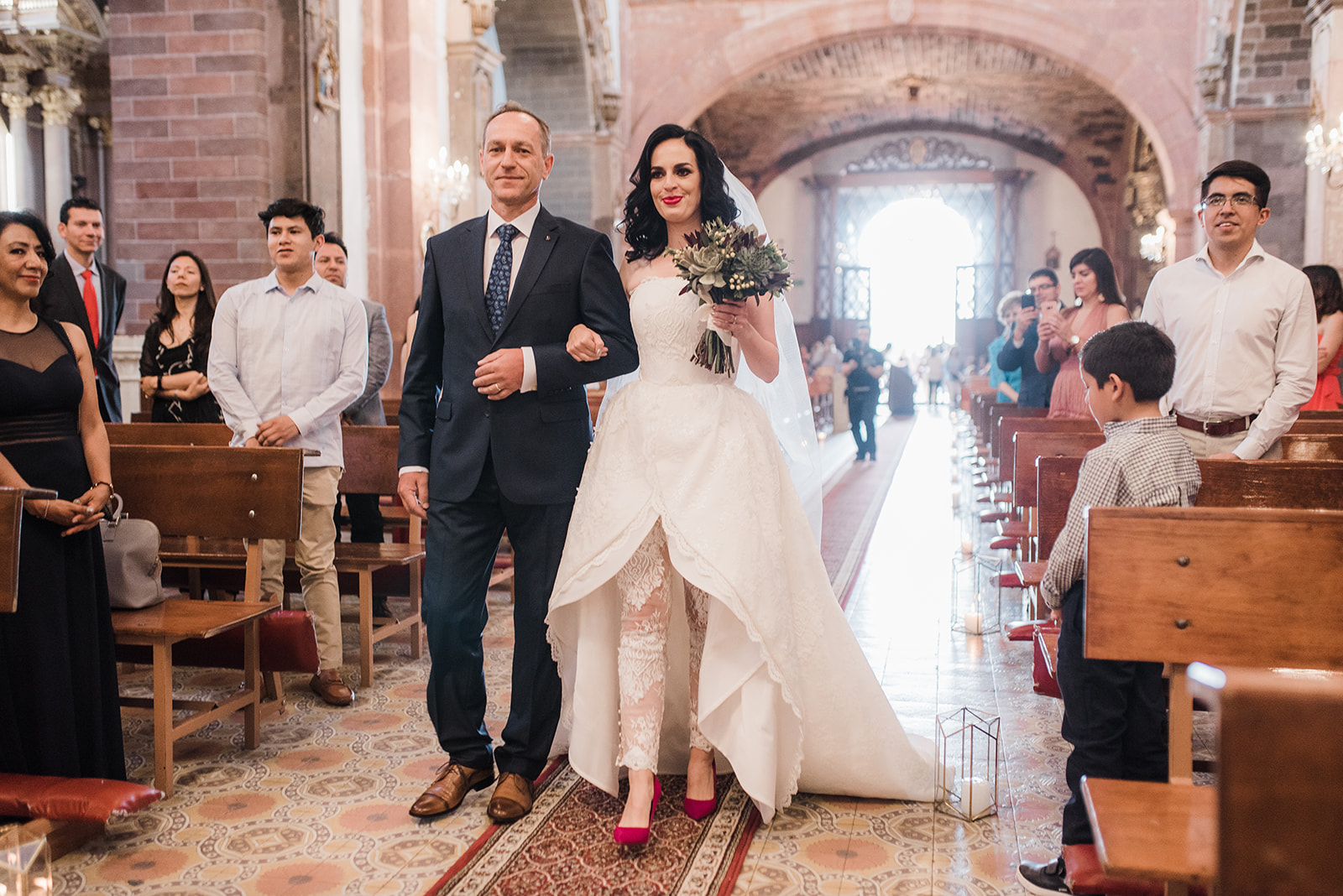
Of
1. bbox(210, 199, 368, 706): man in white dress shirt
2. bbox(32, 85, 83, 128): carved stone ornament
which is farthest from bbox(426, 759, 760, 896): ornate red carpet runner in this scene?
bbox(32, 85, 83, 128): carved stone ornament

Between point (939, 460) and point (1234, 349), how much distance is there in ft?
33.2

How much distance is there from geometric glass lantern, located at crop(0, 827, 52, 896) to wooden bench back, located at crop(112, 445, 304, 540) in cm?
167

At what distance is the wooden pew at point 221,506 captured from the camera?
343cm

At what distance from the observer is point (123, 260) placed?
7.80 metres

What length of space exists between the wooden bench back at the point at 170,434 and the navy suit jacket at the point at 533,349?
2207 mm

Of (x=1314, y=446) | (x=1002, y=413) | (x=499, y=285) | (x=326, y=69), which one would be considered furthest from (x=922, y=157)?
(x=499, y=285)

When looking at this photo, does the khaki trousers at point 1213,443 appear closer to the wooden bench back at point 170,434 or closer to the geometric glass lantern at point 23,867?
the geometric glass lantern at point 23,867

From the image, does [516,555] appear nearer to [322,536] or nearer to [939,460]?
[322,536]

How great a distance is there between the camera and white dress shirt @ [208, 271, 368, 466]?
4051 millimetres

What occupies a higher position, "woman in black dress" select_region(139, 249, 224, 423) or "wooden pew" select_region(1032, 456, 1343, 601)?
"woman in black dress" select_region(139, 249, 224, 423)

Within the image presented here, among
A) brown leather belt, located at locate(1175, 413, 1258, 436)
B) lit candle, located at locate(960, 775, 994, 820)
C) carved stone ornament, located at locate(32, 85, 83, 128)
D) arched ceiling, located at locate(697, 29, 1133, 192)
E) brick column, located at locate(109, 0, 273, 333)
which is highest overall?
arched ceiling, located at locate(697, 29, 1133, 192)

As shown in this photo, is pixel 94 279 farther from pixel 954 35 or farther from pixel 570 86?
pixel 954 35

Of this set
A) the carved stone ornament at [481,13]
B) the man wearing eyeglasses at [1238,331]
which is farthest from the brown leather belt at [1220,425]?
the carved stone ornament at [481,13]

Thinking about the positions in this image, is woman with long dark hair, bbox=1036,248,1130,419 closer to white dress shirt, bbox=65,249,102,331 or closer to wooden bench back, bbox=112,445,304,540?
wooden bench back, bbox=112,445,304,540
